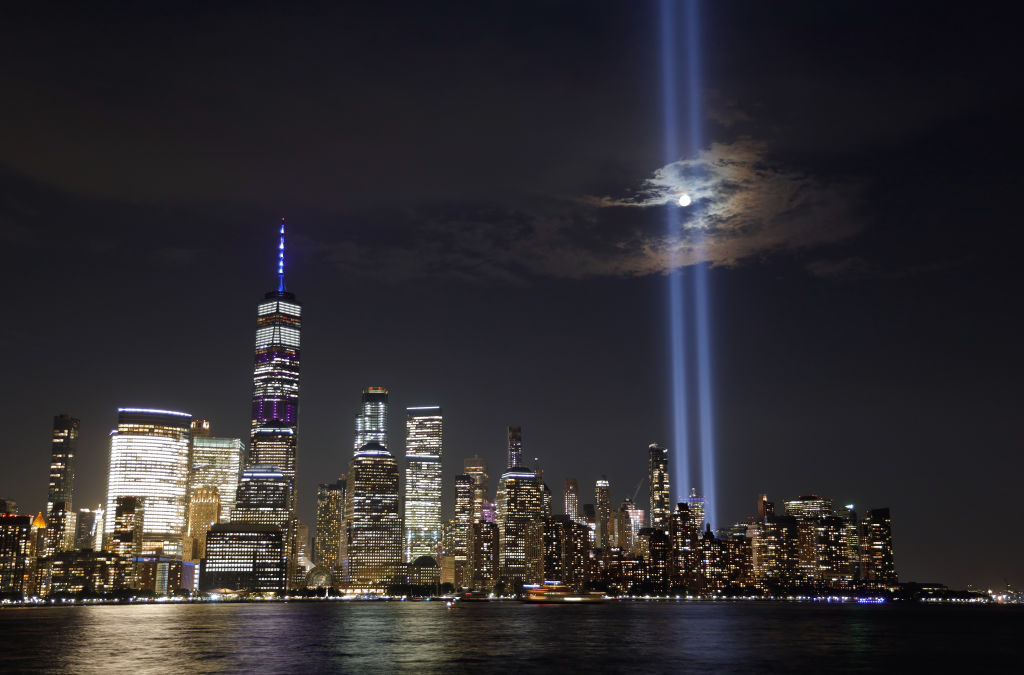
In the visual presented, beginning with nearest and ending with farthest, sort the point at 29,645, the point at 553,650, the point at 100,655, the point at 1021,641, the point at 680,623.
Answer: the point at 100,655, the point at 553,650, the point at 29,645, the point at 1021,641, the point at 680,623

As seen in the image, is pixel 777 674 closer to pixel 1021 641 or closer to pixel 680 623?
pixel 1021 641

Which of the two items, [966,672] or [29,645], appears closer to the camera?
[966,672]

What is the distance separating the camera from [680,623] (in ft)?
648

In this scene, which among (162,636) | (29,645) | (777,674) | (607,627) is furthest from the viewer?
(607,627)

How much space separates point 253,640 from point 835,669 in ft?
256

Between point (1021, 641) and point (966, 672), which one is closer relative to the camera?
point (966, 672)

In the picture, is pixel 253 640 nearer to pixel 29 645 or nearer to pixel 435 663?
pixel 29 645

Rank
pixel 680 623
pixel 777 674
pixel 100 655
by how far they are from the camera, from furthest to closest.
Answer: pixel 680 623 < pixel 100 655 < pixel 777 674

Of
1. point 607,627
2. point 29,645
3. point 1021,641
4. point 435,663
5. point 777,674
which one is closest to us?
point 777,674

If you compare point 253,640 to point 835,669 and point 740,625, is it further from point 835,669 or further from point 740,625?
point 740,625

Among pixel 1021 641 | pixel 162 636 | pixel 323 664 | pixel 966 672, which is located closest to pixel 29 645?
pixel 162 636

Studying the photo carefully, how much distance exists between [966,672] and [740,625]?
285ft

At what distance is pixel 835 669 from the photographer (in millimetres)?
103188

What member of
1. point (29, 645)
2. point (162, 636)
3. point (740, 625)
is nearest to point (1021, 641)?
point (740, 625)
